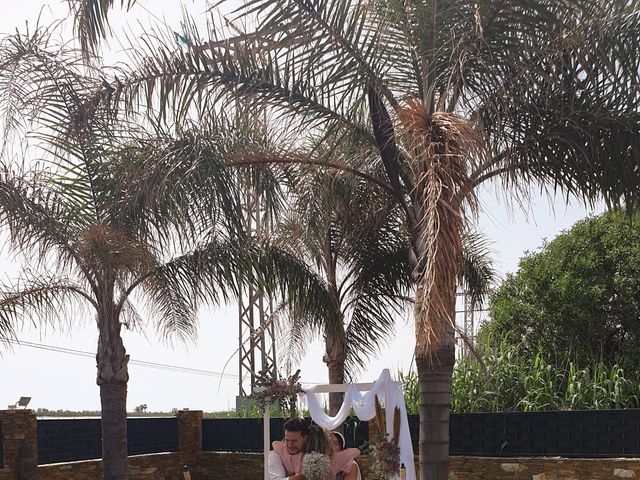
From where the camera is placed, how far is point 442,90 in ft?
32.1

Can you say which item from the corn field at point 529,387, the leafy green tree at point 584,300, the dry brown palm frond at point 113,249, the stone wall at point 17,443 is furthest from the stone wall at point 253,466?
the dry brown palm frond at point 113,249

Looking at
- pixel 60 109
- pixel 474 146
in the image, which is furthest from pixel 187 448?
pixel 474 146

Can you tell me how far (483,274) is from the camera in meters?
16.8

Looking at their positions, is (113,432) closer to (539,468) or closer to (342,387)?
(342,387)

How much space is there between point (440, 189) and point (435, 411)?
2.43 metres

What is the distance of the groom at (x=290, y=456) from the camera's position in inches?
361

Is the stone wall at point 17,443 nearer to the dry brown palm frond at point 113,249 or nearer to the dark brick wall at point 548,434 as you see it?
the dry brown palm frond at point 113,249

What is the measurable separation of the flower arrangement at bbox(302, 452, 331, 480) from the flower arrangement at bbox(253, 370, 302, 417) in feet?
15.3

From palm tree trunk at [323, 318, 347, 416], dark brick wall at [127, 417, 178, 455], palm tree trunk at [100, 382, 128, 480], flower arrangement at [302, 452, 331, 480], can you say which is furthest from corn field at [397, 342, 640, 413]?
flower arrangement at [302, 452, 331, 480]

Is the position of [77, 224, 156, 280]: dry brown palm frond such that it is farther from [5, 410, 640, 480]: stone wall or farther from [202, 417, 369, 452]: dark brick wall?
[202, 417, 369, 452]: dark brick wall

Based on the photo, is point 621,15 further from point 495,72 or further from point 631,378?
point 631,378

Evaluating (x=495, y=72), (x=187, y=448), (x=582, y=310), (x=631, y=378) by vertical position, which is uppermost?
(x=495, y=72)

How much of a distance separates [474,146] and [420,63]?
1.58 m

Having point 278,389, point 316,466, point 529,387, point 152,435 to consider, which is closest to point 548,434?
point 529,387
